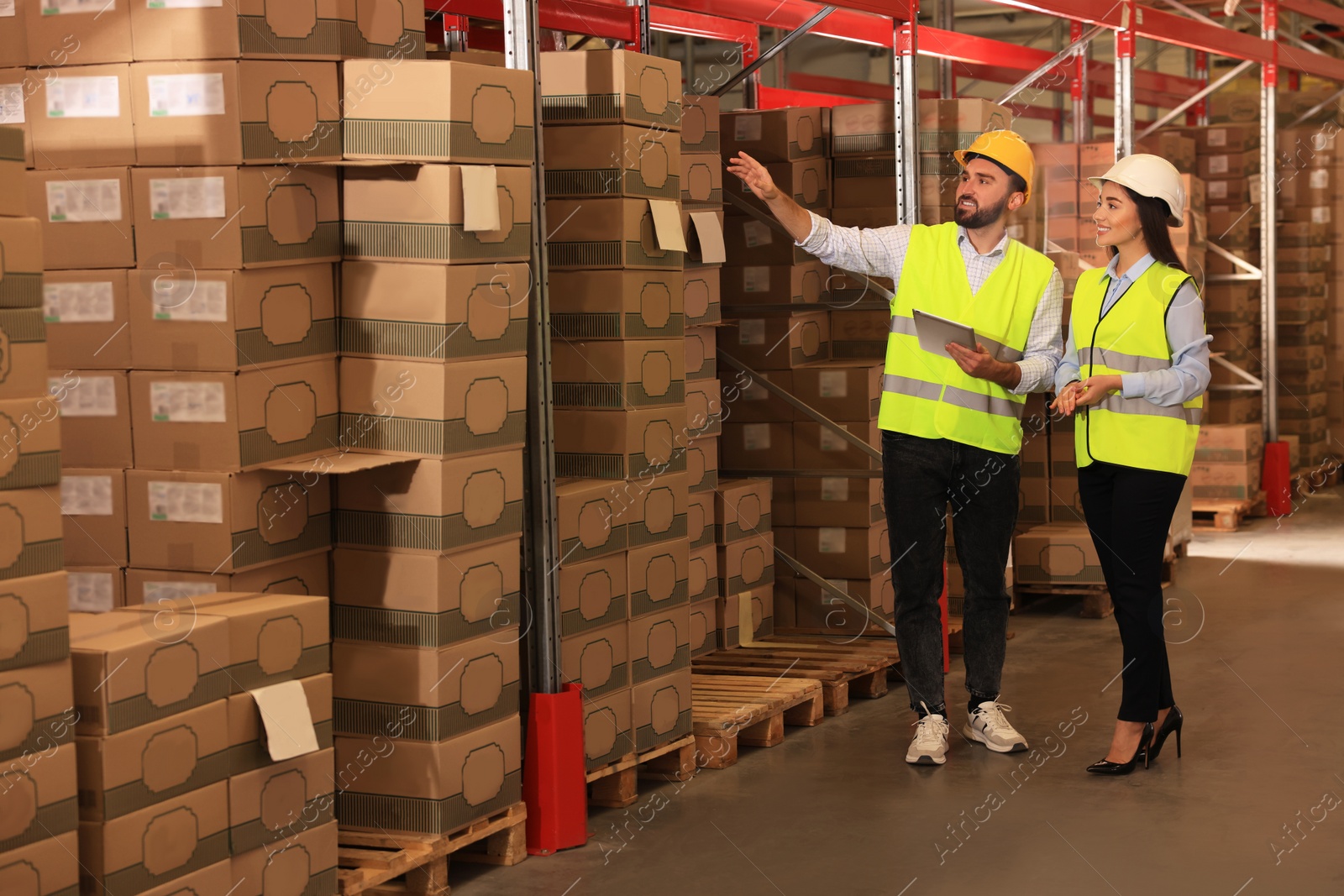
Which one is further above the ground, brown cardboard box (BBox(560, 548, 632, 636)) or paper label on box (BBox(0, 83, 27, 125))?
paper label on box (BBox(0, 83, 27, 125))

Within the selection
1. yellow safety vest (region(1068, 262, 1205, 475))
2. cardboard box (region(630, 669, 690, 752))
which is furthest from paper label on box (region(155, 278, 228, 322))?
yellow safety vest (region(1068, 262, 1205, 475))

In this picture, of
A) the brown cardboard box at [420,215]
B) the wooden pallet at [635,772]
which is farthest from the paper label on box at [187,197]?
the wooden pallet at [635,772]

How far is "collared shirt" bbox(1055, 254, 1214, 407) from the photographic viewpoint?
5.43 m

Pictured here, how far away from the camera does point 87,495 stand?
449 centimetres

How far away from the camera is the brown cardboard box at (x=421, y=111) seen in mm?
4484

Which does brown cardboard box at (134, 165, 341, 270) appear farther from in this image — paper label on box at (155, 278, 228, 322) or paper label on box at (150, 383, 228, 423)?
paper label on box at (150, 383, 228, 423)

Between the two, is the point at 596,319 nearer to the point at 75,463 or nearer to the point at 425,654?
the point at 425,654

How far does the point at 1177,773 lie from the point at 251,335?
363 centimetres

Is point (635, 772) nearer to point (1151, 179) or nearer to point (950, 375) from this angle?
point (950, 375)

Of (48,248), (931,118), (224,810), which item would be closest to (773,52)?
(931,118)

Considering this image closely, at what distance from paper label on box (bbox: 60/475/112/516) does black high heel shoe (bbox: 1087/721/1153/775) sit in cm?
352

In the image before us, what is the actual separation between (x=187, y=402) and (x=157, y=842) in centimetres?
125

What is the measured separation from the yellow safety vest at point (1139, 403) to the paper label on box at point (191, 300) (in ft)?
9.61

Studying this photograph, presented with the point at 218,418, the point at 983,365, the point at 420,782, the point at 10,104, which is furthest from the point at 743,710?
the point at 10,104
